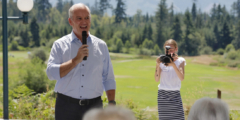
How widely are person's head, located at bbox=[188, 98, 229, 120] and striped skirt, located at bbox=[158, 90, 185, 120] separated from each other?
164 centimetres

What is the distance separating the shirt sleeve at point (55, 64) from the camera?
1.73 m

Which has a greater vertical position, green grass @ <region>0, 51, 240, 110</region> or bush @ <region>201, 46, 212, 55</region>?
bush @ <region>201, 46, 212, 55</region>

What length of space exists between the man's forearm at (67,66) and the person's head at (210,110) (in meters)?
0.86

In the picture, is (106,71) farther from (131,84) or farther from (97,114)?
(131,84)

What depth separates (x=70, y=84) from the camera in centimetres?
180

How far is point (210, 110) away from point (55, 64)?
3.39ft

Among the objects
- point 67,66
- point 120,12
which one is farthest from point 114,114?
point 120,12

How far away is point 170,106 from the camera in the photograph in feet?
8.88

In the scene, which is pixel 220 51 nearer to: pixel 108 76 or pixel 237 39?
pixel 237 39

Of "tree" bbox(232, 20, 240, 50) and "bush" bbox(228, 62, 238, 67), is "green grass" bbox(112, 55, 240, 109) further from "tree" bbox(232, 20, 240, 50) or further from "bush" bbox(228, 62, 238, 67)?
"tree" bbox(232, 20, 240, 50)

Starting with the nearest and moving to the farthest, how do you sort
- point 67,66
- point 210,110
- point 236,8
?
point 210,110 → point 67,66 → point 236,8

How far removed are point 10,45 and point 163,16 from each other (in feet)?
74.9

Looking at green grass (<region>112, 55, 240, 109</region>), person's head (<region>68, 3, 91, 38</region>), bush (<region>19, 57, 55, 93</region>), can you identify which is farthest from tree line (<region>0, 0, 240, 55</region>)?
person's head (<region>68, 3, 91, 38</region>)

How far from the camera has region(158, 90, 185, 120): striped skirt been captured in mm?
2701
